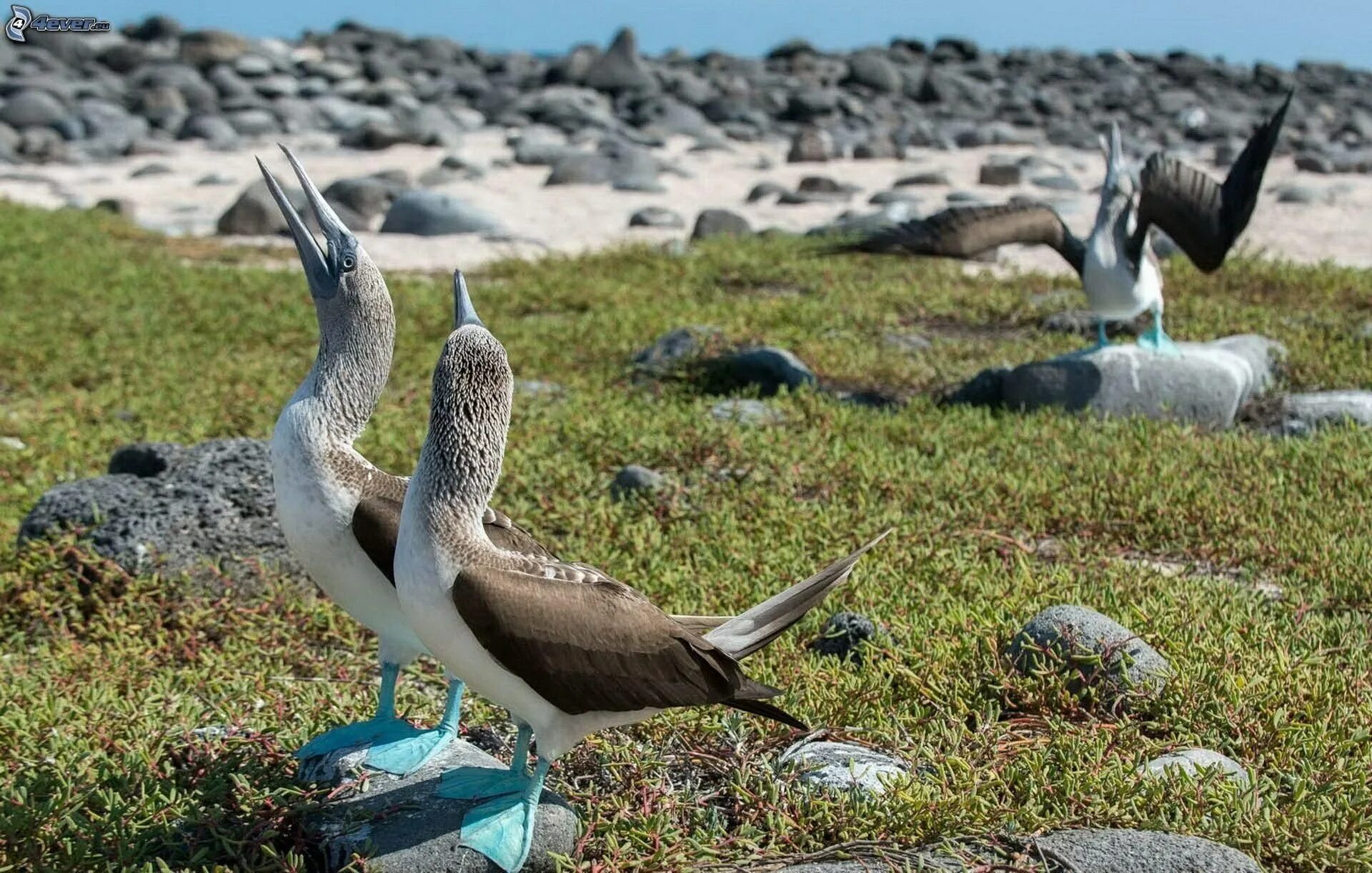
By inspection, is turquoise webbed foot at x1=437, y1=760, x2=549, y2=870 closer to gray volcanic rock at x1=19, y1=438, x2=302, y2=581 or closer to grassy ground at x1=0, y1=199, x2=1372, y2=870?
grassy ground at x1=0, y1=199, x2=1372, y2=870

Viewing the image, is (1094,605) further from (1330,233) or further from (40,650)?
(1330,233)

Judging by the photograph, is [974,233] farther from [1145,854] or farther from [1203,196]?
[1145,854]

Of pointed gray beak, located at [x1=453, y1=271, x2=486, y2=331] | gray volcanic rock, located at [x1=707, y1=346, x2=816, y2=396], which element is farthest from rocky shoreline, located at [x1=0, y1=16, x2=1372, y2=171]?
pointed gray beak, located at [x1=453, y1=271, x2=486, y2=331]

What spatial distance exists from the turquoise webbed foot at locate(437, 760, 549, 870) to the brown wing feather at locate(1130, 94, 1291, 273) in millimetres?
5128

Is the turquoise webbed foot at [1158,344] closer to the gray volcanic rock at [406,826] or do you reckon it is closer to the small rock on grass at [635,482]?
the small rock on grass at [635,482]

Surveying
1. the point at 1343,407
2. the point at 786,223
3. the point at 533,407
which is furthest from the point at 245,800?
the point at 786,223

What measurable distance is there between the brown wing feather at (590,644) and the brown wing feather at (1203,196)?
16.1 ft

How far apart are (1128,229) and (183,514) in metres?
4.81

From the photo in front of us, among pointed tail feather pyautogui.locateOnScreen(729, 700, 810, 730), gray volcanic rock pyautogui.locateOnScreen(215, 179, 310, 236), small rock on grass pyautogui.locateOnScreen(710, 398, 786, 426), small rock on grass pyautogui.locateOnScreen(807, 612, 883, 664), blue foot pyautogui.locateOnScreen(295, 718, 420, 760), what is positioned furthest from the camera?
gray volcanic rock pyautogui.locateOnScreen(215, 179, 310, 236)

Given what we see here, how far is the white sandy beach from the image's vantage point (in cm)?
1284

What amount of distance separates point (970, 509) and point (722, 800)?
241 centimetres

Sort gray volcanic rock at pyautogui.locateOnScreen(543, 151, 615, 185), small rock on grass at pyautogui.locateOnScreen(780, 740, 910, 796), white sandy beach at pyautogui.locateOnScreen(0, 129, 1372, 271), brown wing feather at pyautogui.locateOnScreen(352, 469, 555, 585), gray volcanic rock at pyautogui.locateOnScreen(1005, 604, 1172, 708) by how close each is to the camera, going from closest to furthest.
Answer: brown wing feather at pyautogui.locateOnScreen(352, 469, 555, 585)
small rock on grass at pyautogui.locateOnScreen(780, 740, 910, 796)
gray volcanic rock at pyautogui.locateOnScreen(1005, 604, 1172, 708)
white sandy beach at pyautogui.locateOnScreen(0, 129, 1372, 271)
gray volcanic rock at pyautogui.locateOnScreen(543, 151, 615, 185)

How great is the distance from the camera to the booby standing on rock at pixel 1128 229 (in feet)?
22.2

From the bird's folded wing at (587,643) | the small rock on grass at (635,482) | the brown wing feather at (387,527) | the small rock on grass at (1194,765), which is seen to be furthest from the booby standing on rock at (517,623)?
the small rock on grass at (635,482)
